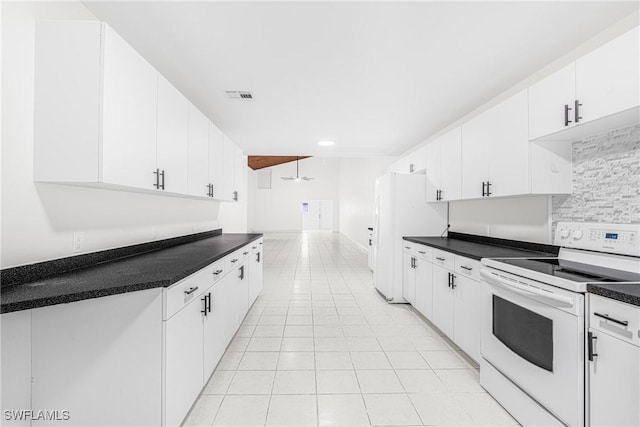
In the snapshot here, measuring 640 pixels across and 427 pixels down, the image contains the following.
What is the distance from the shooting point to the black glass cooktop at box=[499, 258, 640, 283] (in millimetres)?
1515

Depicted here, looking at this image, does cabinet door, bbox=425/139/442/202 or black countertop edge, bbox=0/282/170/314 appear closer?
black countertop edge, bbox=0/282/170/314

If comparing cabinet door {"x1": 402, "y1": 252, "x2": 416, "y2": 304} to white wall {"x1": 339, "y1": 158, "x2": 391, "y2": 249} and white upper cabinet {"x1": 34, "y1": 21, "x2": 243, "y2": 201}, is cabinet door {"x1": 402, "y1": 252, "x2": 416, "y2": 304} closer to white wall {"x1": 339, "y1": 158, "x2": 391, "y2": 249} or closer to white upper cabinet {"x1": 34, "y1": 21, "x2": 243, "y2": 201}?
white upper cabinet {"x1": 34, "y1": 21, "x2": 243, "y2": 201}

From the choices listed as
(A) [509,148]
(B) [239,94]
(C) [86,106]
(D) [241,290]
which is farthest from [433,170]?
(C) [86,106]

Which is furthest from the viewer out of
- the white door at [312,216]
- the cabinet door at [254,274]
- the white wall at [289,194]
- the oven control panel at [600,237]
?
the white door at [312,216]

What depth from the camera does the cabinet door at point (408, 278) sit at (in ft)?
12.5

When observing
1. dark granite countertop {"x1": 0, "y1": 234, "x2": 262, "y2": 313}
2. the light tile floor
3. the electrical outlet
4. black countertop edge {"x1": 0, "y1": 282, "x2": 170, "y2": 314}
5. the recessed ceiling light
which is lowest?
the light tile floor

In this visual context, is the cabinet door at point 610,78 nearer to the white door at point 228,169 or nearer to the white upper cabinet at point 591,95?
the white upper cabinet at point 591,95

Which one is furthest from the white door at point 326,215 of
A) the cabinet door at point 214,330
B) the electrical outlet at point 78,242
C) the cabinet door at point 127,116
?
the electrical outlet at point 78,242

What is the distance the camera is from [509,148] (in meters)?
2.51

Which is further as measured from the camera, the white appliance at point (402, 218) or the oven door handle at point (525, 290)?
the white appliance at point (402, 218)

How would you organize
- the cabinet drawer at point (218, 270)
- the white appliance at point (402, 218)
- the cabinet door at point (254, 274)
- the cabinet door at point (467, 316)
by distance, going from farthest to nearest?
the white appliance at point (402, 218) < the cabinet door at point (254, 274) < the cabinet door at point (467, 316) < the cabinet drawer at point (218, 270)

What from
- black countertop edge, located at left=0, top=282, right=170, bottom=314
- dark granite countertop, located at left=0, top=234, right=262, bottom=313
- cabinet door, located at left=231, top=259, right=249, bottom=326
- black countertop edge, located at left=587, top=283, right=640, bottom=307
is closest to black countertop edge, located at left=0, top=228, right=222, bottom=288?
dark granite countertop, located at left=0, top=234, right=262, bottom=313

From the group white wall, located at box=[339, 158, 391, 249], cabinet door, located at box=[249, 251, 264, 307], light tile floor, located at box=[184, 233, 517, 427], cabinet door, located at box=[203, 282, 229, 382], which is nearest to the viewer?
light tile floor, located at box=[184, 233, 517, 427]

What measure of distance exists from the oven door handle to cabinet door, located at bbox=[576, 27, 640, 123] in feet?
3.61
